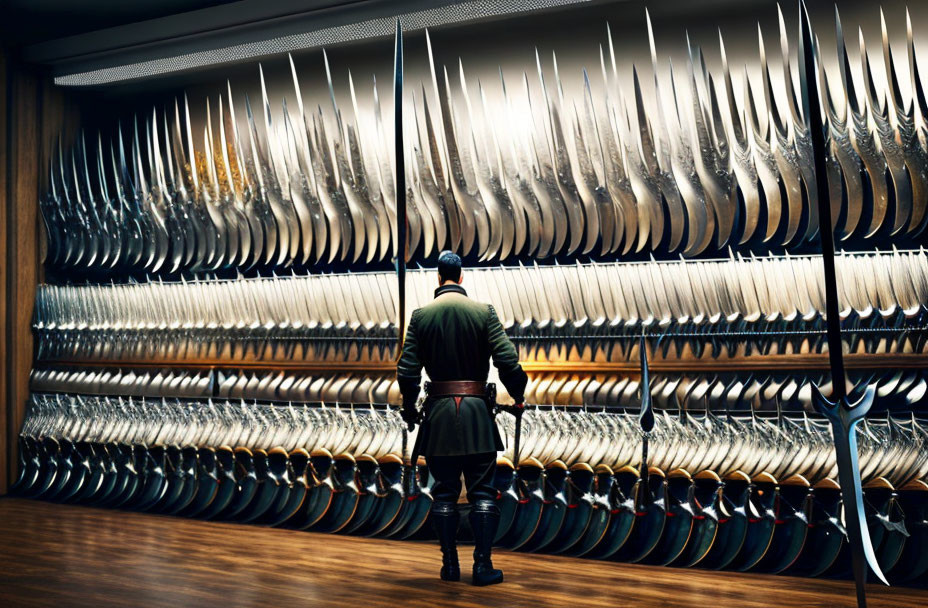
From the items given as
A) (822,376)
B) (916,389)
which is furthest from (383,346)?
(916,389)

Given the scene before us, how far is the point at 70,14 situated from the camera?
746 centimetres

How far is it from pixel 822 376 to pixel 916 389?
425mm

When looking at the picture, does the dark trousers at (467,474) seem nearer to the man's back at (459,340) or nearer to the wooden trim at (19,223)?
the man's back at (459,340)

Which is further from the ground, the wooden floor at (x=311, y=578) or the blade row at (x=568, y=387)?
the blade row at (x=568, y=387)

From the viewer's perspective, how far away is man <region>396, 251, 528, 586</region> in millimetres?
4953

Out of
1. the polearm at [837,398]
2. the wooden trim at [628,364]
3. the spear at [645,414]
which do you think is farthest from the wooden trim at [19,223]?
the polearm at [837,398]

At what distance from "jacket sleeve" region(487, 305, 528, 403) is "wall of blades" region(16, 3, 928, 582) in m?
0.75

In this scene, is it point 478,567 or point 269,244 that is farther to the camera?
point 269,244

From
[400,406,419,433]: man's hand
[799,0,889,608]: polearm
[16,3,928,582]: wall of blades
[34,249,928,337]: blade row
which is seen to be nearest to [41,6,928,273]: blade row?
[16,3,928,582]: wall of blades

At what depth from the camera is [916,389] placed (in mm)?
5094

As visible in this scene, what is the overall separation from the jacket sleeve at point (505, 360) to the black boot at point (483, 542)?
0.53m

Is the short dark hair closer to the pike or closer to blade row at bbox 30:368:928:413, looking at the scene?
the pike

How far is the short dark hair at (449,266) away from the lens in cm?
516

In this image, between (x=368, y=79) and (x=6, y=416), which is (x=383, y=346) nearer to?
(x=368, y=79)
